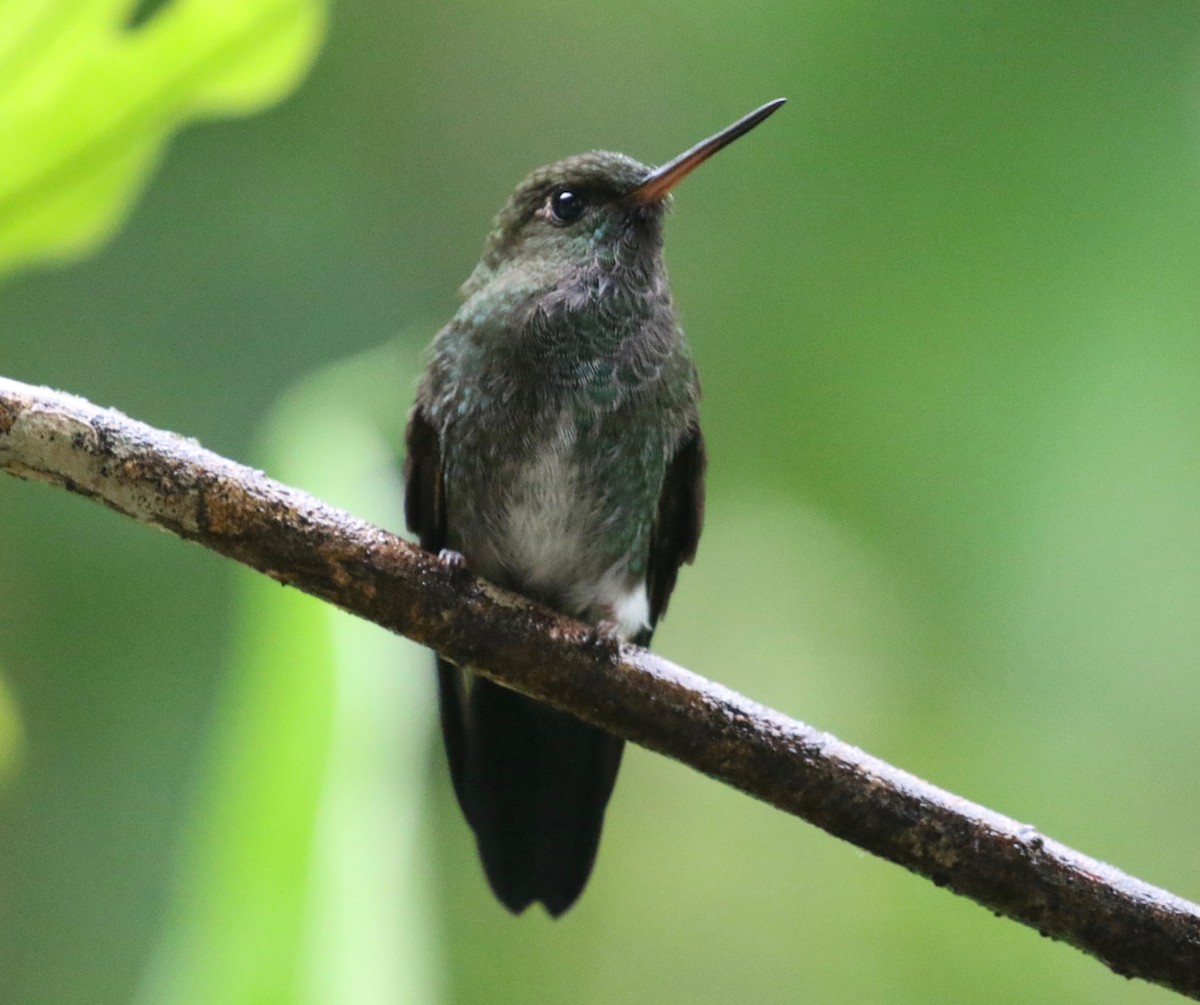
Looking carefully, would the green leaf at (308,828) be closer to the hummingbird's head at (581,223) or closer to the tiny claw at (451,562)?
the tiny claw at (451,562)

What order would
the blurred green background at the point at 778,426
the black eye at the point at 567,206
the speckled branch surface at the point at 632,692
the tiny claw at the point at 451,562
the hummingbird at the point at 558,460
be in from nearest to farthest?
the speckled branch surface at the point at 632,692 → the tiny claw at the point at 451,562 → the hummingbird at the point at 558,460 → the black eye at the point at 567,206 → the blurred green background at the point at 778,426

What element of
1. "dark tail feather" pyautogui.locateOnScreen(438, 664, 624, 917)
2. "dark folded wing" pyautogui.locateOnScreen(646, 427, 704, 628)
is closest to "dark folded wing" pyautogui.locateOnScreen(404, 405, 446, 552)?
"dark tail feather" pyautogui.locateOnScreen(438, 664, 624, 917)

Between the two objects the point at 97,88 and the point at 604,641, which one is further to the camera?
the point at 604,641

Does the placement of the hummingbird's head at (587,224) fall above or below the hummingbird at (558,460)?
above

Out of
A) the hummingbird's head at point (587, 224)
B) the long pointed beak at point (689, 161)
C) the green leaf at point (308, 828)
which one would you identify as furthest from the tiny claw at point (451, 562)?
the long pointed beak at point (689, 161)

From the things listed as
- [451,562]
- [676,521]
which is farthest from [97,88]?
[676,521]

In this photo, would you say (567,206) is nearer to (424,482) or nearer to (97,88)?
(424,482)

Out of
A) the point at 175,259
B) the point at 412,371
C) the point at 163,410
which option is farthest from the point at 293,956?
the point at 175,259

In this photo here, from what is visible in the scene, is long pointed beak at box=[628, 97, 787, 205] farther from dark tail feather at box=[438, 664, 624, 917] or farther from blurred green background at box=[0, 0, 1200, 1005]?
blurred green background at box=[0, 0, 1200, 1005]

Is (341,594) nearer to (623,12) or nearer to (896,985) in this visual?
(896,985)
